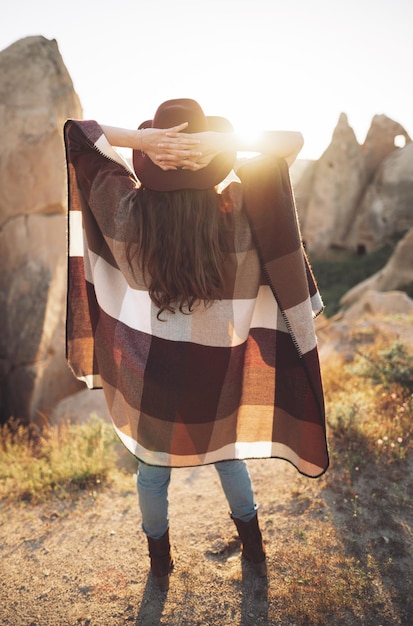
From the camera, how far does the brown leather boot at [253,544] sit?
192 centimetres

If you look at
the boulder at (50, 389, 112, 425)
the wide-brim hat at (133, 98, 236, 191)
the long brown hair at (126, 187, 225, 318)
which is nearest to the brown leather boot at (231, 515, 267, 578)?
the long brown hair at (126, 187, 225, 318)

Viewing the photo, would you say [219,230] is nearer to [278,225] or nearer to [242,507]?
[278,225]

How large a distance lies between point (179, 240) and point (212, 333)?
0.41 metres

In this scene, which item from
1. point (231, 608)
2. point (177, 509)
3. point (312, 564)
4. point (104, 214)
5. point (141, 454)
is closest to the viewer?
point (104, 214)

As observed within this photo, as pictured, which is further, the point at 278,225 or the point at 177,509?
the point at 177,509

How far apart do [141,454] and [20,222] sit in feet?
16.3

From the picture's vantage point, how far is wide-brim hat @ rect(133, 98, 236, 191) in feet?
4.40

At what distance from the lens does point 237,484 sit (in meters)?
1.80

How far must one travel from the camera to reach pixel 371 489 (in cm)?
244

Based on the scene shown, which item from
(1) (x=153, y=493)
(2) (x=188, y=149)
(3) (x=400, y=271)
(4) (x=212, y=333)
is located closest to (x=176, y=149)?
(2) (x=188, y=149)

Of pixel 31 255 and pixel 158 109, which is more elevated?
pixel 158 109

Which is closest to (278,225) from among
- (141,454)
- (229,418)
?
(229,418)

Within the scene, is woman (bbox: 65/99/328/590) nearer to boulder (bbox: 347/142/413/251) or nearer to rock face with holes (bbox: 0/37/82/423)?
rock face with holes (bbox: 0/37/82/423)

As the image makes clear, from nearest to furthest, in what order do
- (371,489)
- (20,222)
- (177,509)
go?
1. (371,489)
2. (177,509)
3. (20,222)
